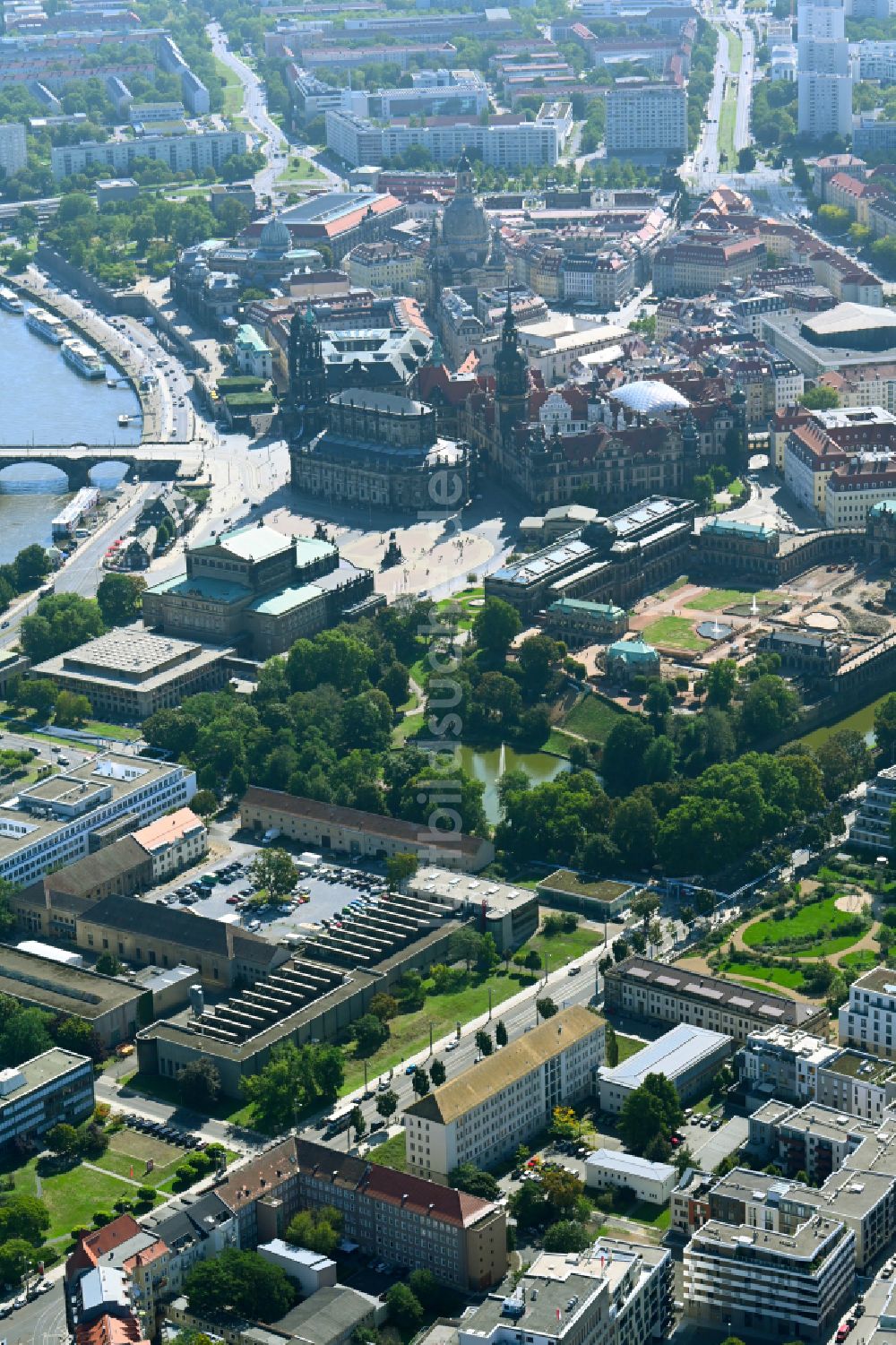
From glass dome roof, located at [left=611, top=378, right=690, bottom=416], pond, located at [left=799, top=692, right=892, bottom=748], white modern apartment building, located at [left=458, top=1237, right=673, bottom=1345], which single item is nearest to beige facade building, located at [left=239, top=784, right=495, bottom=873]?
pond, located at [left=799, top=692, right=892, bottom=748]

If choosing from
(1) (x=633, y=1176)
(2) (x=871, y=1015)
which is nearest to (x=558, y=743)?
(2) (x=871, y=1015)

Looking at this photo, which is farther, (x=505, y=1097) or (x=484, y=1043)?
(x=484, y=1043)

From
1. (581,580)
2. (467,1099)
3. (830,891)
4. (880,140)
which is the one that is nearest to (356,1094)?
(467,1099)

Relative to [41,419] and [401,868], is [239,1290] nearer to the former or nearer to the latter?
[401,868]

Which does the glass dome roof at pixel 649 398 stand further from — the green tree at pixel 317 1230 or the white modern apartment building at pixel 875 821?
the green tree at pixel 317 1230

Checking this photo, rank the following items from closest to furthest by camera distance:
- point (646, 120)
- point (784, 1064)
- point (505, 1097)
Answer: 1. point (505, 1097)
2. point (784, 1064)
3. point (646, 120)

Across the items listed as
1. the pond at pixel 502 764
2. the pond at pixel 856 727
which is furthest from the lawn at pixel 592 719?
the pond at pixel 856 727

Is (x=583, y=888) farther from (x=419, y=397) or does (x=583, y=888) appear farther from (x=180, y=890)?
(x=419, y=397)
